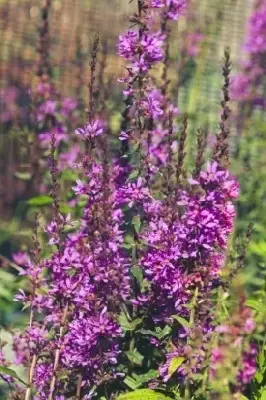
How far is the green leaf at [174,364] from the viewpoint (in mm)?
2426

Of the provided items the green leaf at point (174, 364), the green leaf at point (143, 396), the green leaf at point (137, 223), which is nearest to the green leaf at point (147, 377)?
the green leaf at point (143, 396)

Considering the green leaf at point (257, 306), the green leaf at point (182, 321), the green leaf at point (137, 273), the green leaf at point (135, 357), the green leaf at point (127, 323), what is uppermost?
the green leaf at point (137, 273)

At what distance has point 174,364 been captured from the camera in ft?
8.02

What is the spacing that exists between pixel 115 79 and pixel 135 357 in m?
4.71

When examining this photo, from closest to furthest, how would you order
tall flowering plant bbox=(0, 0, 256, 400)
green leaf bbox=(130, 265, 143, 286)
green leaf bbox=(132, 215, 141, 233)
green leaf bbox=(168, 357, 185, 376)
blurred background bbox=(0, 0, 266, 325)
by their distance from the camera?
green leaf bbox=(168, 357, 185, 376) → tall flowering plant bbox=(0, 0, 256, 400) → green leaf bbox=(130, 265, 143, 286) → green leaf bbox=(132, 215, 141, 233) → blurred background bbox=(0, 0, 266, 325)

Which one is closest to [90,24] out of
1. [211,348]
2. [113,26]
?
[113,26]

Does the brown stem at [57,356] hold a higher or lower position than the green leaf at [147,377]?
higher

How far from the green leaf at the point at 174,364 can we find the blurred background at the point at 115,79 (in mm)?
1280

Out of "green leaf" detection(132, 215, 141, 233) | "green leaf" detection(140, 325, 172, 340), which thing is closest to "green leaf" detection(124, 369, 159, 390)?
"green leaf" detection(140, 325, 172, 340)

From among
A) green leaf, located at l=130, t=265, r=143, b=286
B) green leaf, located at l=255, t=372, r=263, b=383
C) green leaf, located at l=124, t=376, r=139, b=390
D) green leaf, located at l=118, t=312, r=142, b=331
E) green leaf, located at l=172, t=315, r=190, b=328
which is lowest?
green leaf, located at l=124, t=376, r=139, b=390

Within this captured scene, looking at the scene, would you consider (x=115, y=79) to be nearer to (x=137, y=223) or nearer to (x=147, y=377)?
(x=137, y=223)

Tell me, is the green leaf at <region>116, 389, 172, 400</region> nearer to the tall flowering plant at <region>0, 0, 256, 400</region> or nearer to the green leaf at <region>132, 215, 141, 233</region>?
the tall flowering plant at <region>0, 0, 256, 400</region>

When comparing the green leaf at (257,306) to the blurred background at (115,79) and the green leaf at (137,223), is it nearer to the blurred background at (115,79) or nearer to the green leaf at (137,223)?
the green leaf at (137,223)

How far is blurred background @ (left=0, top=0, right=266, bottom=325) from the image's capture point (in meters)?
4.99
